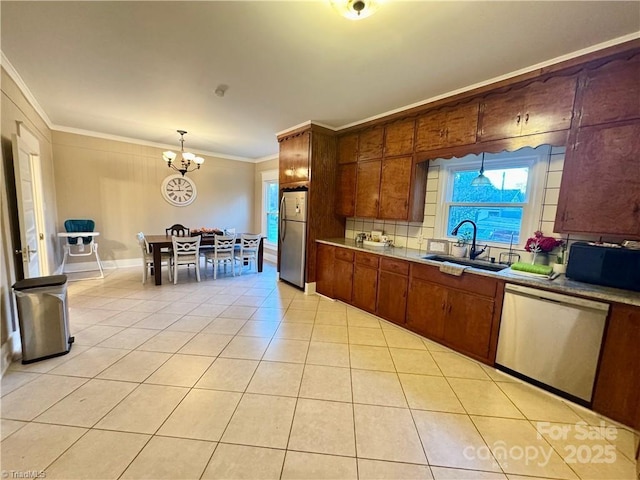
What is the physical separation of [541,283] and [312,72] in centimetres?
251

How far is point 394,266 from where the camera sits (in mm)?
2959

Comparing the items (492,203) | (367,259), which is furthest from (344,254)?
(492,203)

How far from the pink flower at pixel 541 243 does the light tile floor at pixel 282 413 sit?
3.60ft

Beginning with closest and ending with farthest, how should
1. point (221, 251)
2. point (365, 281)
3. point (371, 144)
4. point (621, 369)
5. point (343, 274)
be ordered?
1. point (621, 369)
2. point (365, 281)
3. point (371, 144)
4. point (343, 274)
5. point (221, 251)

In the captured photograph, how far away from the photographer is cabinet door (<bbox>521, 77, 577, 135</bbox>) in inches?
79.7

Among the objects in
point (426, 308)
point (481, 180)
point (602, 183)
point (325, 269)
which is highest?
point (481, 180)

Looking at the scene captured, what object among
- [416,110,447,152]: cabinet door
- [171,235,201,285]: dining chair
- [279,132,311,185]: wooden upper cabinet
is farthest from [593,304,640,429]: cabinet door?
[171,235,201,285]: dining chair

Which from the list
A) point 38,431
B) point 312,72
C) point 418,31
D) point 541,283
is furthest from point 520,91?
point 38,431

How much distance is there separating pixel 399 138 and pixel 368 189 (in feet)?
2.39

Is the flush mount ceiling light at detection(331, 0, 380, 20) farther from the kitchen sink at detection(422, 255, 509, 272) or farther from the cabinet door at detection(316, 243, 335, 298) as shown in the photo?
the cabinet door at detection(316, 243, 335, 298)

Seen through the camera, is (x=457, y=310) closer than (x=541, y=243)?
No

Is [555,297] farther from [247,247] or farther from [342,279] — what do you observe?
[247,247]

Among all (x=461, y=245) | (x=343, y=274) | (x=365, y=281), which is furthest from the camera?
(x=343, y=274)

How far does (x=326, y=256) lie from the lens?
12.7 ft
